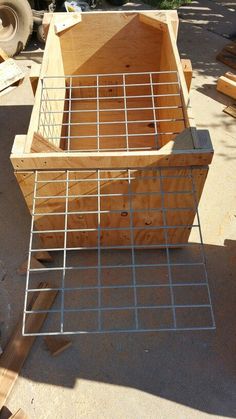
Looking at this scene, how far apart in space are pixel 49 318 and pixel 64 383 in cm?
41

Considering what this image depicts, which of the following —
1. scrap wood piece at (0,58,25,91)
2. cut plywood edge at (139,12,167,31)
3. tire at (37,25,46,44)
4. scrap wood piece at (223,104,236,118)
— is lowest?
scrap wood piece at (223,104,236,118)

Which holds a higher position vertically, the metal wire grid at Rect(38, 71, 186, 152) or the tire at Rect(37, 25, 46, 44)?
the tire at Rect(37, 25, 46, 44)

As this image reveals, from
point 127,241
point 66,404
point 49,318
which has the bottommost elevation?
point 66,404

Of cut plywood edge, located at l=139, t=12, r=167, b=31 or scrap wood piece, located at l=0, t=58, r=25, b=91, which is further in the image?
scrap wood piece, located at l=0, t=58, r=25, b=91

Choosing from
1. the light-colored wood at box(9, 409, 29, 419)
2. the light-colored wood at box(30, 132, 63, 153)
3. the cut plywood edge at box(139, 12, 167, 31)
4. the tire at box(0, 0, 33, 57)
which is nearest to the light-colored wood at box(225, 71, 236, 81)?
the cut plywood edge at box(139, 12, 167, 31)

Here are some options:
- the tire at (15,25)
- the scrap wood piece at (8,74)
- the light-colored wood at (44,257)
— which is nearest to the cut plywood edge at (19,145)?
the light-colored wood at (44,257)

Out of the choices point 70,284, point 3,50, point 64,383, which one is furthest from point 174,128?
point 3,50

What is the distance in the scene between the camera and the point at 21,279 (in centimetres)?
243

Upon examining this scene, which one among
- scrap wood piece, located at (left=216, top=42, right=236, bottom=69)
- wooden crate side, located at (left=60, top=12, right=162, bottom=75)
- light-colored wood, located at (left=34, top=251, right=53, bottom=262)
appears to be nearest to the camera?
light-colored wood, located at (left=34, top=251, right=53, bottom=262)

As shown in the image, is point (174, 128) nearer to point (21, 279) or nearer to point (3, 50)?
point (21, 279)

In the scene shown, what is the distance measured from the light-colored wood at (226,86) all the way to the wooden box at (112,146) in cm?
97

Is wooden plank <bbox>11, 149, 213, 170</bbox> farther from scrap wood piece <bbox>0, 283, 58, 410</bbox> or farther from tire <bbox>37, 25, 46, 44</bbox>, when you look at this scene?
tire <bbox>37, 25, 46, 44</bbox>

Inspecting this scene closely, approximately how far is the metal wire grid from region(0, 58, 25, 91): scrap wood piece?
88 centimetres

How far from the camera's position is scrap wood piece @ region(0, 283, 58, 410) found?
1.97m
